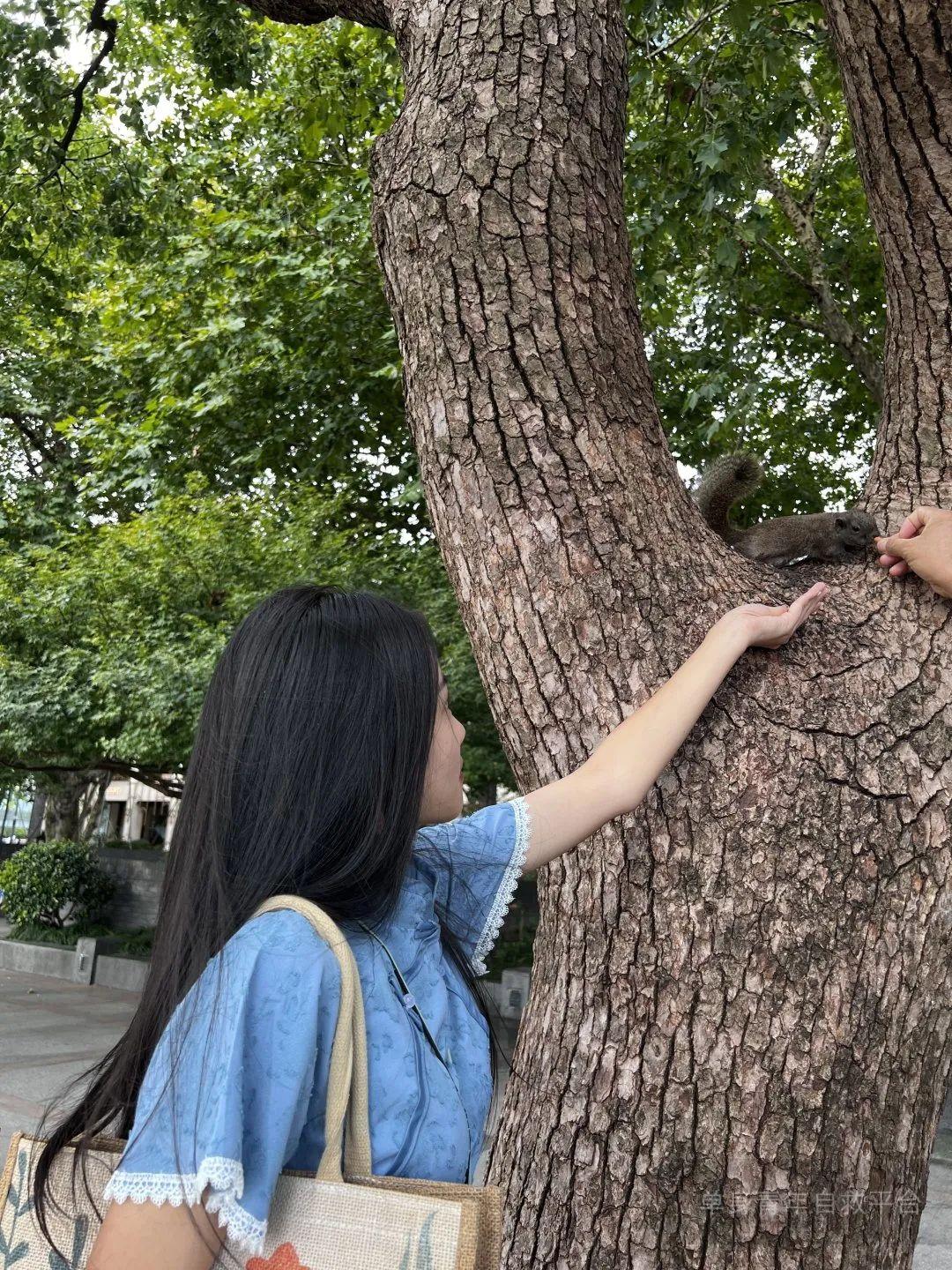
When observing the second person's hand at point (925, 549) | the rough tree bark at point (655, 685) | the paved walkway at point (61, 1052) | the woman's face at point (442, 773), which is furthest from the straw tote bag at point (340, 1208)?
the paved walkway at point (61, 1052)

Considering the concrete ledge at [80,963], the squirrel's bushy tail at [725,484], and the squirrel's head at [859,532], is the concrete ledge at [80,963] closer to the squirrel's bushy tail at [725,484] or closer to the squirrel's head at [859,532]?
the squirrel's bushy tail at [725,484]

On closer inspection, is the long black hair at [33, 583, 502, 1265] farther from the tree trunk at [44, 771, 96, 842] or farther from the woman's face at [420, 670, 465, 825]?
the tree trunk at [44, 771, 96, 842]

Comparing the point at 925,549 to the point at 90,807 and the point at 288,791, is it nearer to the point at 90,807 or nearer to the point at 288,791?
the point at 288,791

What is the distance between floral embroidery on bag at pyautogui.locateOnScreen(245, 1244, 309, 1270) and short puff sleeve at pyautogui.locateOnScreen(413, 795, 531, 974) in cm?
57

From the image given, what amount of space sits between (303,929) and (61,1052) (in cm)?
834

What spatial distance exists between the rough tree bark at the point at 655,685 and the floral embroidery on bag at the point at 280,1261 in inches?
31.3

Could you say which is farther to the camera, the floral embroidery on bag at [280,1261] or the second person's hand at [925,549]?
the second person's hand at [925,549]

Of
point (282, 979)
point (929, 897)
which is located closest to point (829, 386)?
point (929, 897)

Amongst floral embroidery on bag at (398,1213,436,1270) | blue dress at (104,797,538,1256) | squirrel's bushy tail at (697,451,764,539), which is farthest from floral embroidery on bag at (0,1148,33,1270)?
squirrel's bushy tail at (697,451,764,539)

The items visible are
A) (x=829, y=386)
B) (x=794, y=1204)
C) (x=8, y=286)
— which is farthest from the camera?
(x=8, y=286)

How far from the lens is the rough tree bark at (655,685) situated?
170 centimetres

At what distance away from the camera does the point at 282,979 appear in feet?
3.76

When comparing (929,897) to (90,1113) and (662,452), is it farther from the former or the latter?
(90,1113)

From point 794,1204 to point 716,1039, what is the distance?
Result: 253 mm
